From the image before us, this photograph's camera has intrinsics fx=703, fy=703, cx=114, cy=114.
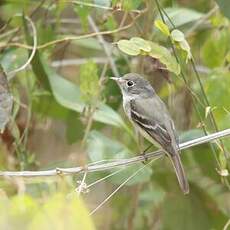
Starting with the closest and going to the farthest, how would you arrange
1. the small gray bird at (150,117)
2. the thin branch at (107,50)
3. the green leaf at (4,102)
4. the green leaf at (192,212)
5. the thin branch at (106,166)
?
the thin branch at (106,166), the green leaf at (4,102), the small gray bird at (150,117), the thin branch at (107,50), the green leaf at (192,212)

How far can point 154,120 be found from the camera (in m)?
2.83

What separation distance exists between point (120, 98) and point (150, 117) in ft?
2.32

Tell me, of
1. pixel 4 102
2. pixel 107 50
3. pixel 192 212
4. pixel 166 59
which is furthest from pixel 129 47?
pixel 192 212

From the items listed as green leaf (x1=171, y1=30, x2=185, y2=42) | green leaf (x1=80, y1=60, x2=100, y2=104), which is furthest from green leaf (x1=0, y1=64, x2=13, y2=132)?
green leaf (x1=171, y1=30, x2=185, y2=42)

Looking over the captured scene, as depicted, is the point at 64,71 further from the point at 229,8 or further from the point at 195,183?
the point at 229,8

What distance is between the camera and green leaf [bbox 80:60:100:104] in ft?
9.41

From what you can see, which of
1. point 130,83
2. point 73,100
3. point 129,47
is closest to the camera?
point 129,47

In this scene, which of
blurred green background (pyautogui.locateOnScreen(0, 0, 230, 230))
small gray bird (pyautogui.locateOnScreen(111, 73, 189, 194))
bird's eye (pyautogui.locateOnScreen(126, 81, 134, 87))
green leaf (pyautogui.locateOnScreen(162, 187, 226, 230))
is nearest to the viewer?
small gray bird (pyautogui.locateOnScreen(111, 73, 189, 194))

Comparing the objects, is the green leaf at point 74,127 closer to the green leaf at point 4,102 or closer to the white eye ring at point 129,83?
the white eye ring at point 129,83

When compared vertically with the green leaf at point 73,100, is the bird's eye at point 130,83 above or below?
above

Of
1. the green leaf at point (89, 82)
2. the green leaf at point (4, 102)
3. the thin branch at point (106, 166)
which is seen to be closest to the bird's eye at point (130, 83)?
the green leaf at point (89, 82)

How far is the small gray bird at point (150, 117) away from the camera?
271 centimetres

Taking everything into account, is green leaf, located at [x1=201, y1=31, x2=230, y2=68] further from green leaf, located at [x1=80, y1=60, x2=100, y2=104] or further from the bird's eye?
green leaf, located at [x1=80, y1=60, x2=100, y2=104]

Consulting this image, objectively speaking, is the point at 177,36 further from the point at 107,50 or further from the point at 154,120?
the point at 107,50
